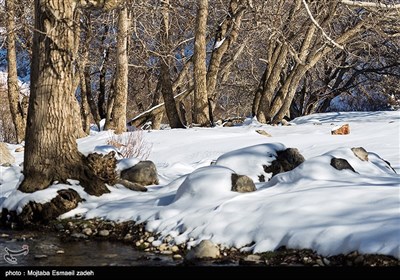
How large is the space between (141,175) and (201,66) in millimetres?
7566

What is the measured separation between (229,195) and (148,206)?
107 centimetres

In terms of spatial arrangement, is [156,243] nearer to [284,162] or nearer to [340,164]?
[340,164]

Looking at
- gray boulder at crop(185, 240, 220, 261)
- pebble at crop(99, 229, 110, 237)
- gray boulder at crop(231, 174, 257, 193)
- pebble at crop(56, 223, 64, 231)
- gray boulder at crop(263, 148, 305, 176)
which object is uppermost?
gray boulder at crop(231, 174, 257, 193)

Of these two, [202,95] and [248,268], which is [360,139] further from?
[248,268]

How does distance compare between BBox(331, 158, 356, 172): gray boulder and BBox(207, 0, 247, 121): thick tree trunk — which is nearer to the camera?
BBox(331, 158, 356, 172): gray boulder

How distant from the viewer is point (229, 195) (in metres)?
7.02

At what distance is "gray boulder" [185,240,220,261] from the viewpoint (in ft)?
18.6

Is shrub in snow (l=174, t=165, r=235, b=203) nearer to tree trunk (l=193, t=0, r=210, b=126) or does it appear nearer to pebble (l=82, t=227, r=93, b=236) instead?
pebble (l=82, t=227, r=93, b=236)

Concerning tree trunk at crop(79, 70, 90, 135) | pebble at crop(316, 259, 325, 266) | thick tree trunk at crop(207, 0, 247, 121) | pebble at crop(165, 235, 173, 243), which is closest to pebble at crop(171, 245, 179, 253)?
pebble at crop(165, 235, 173, 243)

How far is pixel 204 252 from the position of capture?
569 cm

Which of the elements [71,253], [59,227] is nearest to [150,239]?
[71,253]

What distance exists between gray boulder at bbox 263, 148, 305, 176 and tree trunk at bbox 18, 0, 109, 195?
249cm

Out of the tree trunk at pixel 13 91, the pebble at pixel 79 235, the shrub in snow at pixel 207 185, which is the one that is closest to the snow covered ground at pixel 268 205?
the shrub in snow at pixel 207 185

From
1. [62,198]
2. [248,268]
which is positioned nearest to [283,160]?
[62,198]
